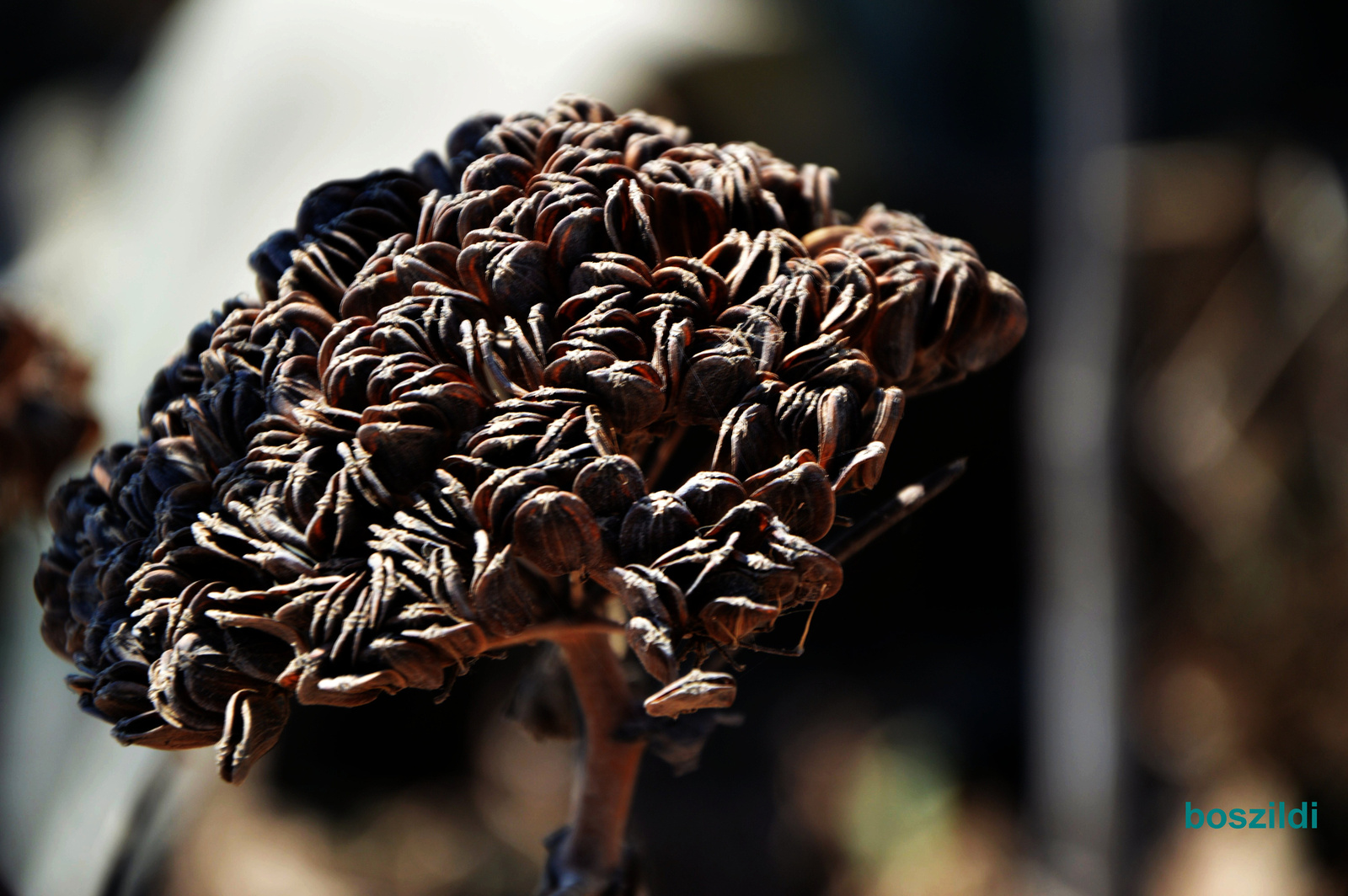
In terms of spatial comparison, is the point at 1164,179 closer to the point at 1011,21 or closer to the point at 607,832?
the point at 1011,21

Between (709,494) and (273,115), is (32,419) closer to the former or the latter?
(709,494)

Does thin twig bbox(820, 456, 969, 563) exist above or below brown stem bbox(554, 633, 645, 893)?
above

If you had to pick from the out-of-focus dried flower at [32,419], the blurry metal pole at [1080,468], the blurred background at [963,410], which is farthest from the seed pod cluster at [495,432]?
the blurry metal pole at [1080,468]

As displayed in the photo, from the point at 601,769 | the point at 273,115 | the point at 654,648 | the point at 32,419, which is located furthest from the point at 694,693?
the point at 273,115

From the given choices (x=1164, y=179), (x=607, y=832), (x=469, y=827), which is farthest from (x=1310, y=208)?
(x=469, y=827)

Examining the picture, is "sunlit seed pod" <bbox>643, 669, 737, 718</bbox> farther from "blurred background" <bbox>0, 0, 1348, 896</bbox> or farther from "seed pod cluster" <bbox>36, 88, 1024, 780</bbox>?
"blurred background" <bbox>0, 0, 1348, 896</bbox>

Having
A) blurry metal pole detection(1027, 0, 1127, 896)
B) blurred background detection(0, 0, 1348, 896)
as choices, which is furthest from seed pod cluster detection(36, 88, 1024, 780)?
blurry metal pole detection(1027, 0, 1127, 896)
